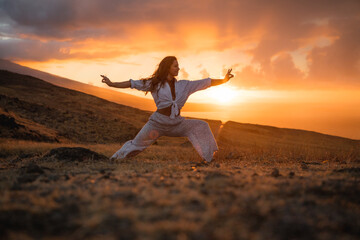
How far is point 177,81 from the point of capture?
6.26 metres

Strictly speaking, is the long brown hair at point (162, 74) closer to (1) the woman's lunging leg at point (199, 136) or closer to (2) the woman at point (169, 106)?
(2) the woman at point (169, 106)

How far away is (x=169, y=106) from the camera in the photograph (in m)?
6.08

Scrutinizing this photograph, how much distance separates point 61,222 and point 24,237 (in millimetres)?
263

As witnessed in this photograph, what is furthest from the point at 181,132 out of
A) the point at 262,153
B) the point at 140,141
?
the point at 262,153

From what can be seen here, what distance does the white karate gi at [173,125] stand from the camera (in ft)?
19.9

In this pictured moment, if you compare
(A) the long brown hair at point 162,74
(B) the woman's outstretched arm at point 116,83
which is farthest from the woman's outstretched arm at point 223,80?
(B) the woman's outstretched arm at point 116,83

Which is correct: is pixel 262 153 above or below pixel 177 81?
below

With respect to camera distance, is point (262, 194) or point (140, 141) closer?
point (262, 194)

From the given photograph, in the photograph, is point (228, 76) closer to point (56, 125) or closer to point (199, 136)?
point (199, 136)

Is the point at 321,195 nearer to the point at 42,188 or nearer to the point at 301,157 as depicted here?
the point at 42,188

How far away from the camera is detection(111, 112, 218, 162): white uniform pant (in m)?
6.18

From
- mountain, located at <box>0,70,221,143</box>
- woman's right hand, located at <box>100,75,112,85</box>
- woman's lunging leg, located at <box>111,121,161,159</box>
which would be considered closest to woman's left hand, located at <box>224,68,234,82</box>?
woman's lunging leg, located at <box>111,121,161,159</box>

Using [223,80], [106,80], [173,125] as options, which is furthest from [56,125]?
[223,80]

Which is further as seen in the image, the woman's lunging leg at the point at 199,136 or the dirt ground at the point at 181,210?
the woman's lunging leg at the point at 199,136
